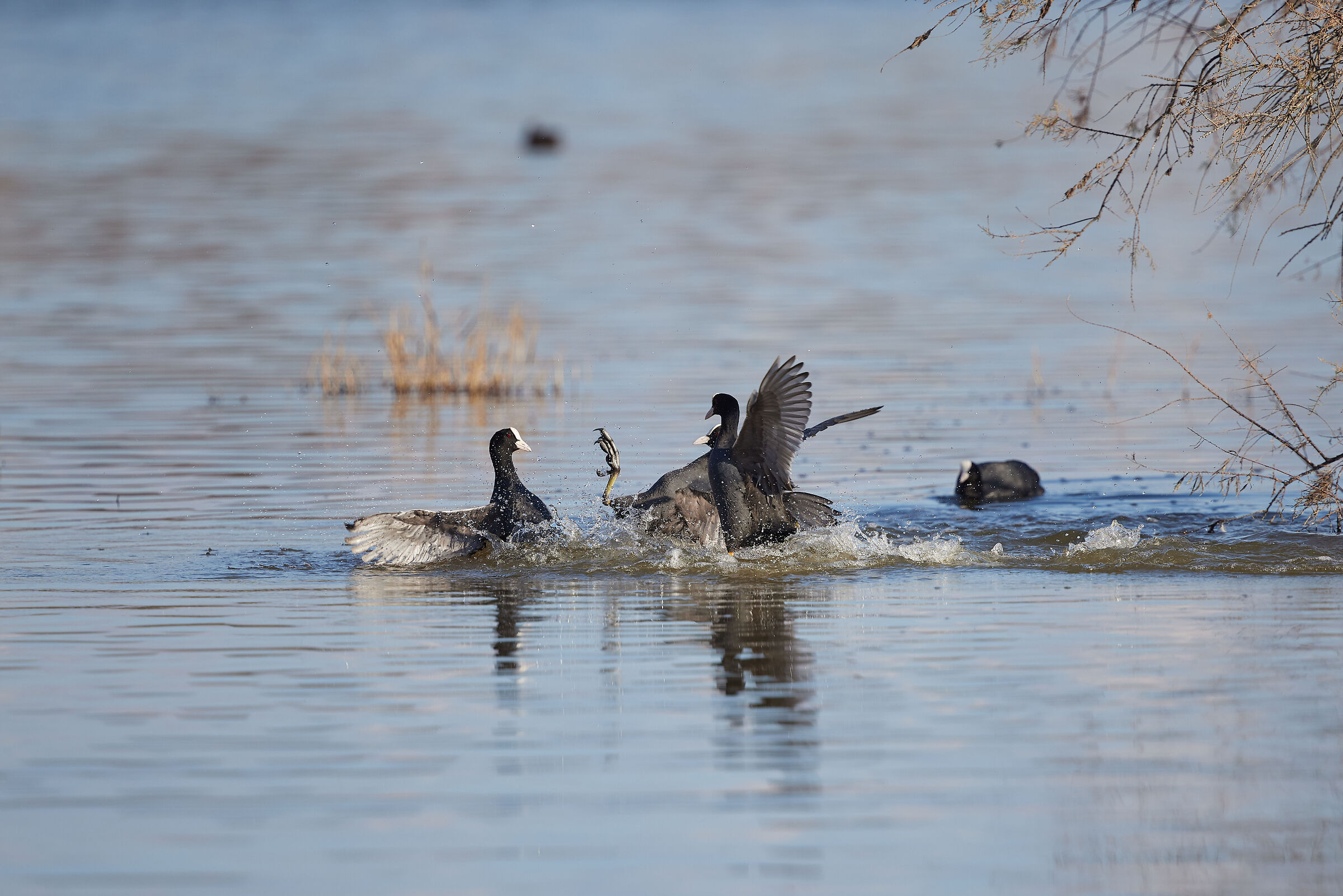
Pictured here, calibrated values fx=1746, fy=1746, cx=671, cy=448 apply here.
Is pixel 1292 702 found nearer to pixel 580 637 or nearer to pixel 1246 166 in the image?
pixel 580 637

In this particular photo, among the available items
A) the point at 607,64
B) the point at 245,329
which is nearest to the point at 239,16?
the point at 607,64

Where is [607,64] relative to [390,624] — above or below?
above

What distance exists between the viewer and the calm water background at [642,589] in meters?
4.57

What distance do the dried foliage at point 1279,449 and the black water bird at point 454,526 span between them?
3218mm

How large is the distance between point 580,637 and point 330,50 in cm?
6923

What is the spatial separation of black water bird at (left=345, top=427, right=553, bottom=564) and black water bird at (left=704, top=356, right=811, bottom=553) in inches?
41.5

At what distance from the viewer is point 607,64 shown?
66438 mm

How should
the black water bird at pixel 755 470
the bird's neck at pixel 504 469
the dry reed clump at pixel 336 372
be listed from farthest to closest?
the dry reed clump at pixel 336 372 → the bird's neck at pixel 504 469 → the black water bird at pixel 755 470

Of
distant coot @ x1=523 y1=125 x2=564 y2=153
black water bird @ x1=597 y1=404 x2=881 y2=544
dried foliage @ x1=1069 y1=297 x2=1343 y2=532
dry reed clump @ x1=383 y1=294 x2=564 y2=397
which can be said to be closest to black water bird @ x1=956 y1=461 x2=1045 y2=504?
dried foliage @ x1=1069 y1=297 x2=1343 y2=532

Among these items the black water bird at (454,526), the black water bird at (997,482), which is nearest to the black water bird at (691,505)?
the black water bird at (454,526)

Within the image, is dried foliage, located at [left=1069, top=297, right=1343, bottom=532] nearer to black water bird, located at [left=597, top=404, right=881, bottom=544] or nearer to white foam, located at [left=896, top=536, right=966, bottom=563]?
white foam, located at [left=896, top=536, right=966, bottom=563]

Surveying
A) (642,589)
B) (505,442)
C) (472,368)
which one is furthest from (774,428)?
(472,368)

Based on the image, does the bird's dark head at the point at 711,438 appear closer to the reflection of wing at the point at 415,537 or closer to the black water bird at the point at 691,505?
the black water bird at the point at 691,505

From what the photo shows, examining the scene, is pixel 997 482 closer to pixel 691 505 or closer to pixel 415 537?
pixel 691 505
